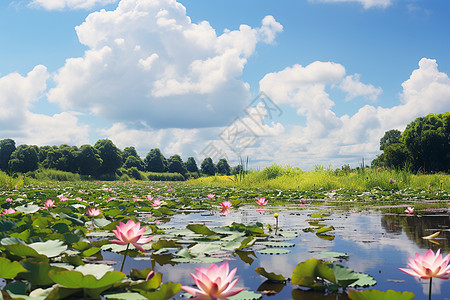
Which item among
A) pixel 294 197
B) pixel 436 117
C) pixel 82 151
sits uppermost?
pixel 436 117

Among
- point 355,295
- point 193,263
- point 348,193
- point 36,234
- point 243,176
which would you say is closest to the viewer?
point 355,295

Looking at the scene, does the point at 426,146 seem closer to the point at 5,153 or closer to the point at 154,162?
the point at 154,162

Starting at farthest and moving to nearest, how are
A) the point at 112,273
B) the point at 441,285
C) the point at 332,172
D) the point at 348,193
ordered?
the point at 332,172 < the point at 348,193 < the point at 441,285 < the point at 112,273

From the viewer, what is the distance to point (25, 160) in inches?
1705

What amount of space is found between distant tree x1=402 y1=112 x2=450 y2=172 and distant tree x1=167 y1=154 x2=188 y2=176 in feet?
159

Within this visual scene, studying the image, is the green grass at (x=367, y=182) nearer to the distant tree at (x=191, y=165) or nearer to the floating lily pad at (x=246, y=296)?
the floating lily pad at (x=246, y=296)

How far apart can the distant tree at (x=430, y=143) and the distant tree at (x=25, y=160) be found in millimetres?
44269

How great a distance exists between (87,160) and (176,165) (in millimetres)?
29961

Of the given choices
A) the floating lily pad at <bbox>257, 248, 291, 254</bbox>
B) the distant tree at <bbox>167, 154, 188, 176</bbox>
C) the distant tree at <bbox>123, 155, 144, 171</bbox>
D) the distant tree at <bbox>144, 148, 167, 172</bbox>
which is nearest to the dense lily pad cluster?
the floating lily pad at <bbox>257, 248, 291, 254</bbox>

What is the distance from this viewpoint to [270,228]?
384 centimetres

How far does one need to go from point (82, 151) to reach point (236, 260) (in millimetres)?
45303

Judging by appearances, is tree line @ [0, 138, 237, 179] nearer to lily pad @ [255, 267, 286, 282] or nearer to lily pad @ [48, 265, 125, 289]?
lily pad @ [255, 267, 286, 282]

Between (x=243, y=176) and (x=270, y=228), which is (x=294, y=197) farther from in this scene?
(x=243, y=176)

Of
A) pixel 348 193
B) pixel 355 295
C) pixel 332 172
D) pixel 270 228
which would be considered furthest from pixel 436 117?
pixel 355 295
